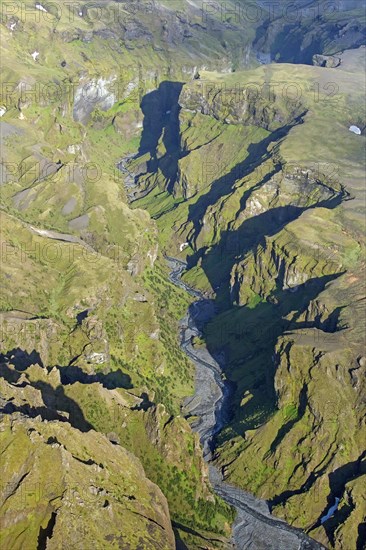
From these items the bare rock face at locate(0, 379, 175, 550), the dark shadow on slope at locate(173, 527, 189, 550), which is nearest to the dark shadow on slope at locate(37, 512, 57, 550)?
the bare rock face at locate(0, 379, 175, 550)

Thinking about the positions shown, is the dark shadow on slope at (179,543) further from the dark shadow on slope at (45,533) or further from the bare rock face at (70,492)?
the dark shadow on slope at (45,533)

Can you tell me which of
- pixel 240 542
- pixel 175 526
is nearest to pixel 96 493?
pixel 175 526

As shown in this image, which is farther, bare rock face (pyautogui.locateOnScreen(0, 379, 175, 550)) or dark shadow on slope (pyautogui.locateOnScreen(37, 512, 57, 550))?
bare rock face (pyautogui.locateOnScreen(0, 379, 175, 550))

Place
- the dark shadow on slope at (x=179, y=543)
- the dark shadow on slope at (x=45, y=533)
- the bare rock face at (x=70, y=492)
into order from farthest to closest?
1. the dark shadow on slope at (x=179, y=543)
2. the bare rock face at (x=70, y=492)
3. the dark shadow on slope at (x=45, y=533)

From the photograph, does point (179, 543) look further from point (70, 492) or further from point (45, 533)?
point (45, 533)

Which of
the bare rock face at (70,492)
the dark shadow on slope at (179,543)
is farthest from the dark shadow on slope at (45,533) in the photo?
the dark shadow on slope at (179,543)

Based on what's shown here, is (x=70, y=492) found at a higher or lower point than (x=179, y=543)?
higher

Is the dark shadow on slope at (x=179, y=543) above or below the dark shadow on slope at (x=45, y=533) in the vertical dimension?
below

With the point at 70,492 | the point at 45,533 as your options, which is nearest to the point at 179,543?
the point at 70,492

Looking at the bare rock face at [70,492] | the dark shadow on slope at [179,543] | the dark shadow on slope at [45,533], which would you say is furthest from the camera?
the dark shadow on slope at [179,543]

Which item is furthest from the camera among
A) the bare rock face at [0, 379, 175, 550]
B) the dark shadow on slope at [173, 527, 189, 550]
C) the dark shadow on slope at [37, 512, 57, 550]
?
the dark shadow on slope at [173, 527, 189, 550]

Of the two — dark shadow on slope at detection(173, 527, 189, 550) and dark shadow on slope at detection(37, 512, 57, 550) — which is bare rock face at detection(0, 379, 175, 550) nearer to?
dark shadow on slope at detection(37, 512, 57, 550)
